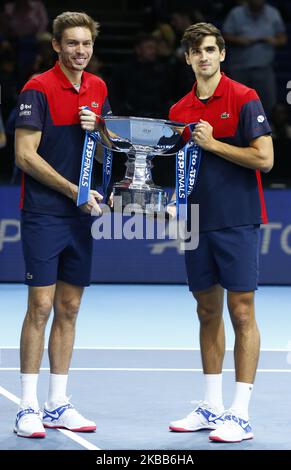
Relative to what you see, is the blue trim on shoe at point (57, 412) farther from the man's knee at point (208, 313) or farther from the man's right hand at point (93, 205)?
the man's right hand at point (93, 205)

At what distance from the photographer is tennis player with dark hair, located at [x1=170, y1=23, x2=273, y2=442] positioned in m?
6.62

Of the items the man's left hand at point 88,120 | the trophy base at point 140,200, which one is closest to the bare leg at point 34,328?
the trophy base at point 140,200

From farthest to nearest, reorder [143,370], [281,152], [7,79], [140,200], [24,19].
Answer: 1. [24,19]
2. [7,79]
3. [281,152]
4. [143,370]
5. [140,200]

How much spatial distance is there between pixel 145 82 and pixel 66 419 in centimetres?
760

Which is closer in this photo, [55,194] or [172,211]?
[172,211]

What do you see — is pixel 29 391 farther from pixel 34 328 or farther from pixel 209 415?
pixel 209 415

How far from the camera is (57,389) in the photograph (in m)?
7.06

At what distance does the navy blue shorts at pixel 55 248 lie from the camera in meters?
6.82

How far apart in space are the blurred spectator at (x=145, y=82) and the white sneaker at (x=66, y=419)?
7248 mm

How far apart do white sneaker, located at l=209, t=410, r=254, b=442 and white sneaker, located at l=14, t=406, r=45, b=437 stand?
3.19 feet

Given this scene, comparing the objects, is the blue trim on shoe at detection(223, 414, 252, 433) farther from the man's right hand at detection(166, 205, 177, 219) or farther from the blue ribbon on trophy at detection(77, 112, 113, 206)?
the blue ribbon on trophy at detection(77, 112, 113, 206)

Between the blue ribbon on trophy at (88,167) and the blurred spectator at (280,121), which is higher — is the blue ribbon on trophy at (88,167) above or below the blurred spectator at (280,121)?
below

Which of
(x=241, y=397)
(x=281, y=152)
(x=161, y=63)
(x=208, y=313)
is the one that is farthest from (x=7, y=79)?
(x=241, y=397)

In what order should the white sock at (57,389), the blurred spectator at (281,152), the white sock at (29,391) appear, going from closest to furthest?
1. the white sock at (29,391)
2. the white sock at (57,389)
3. the blurred spectator at (281,152)
